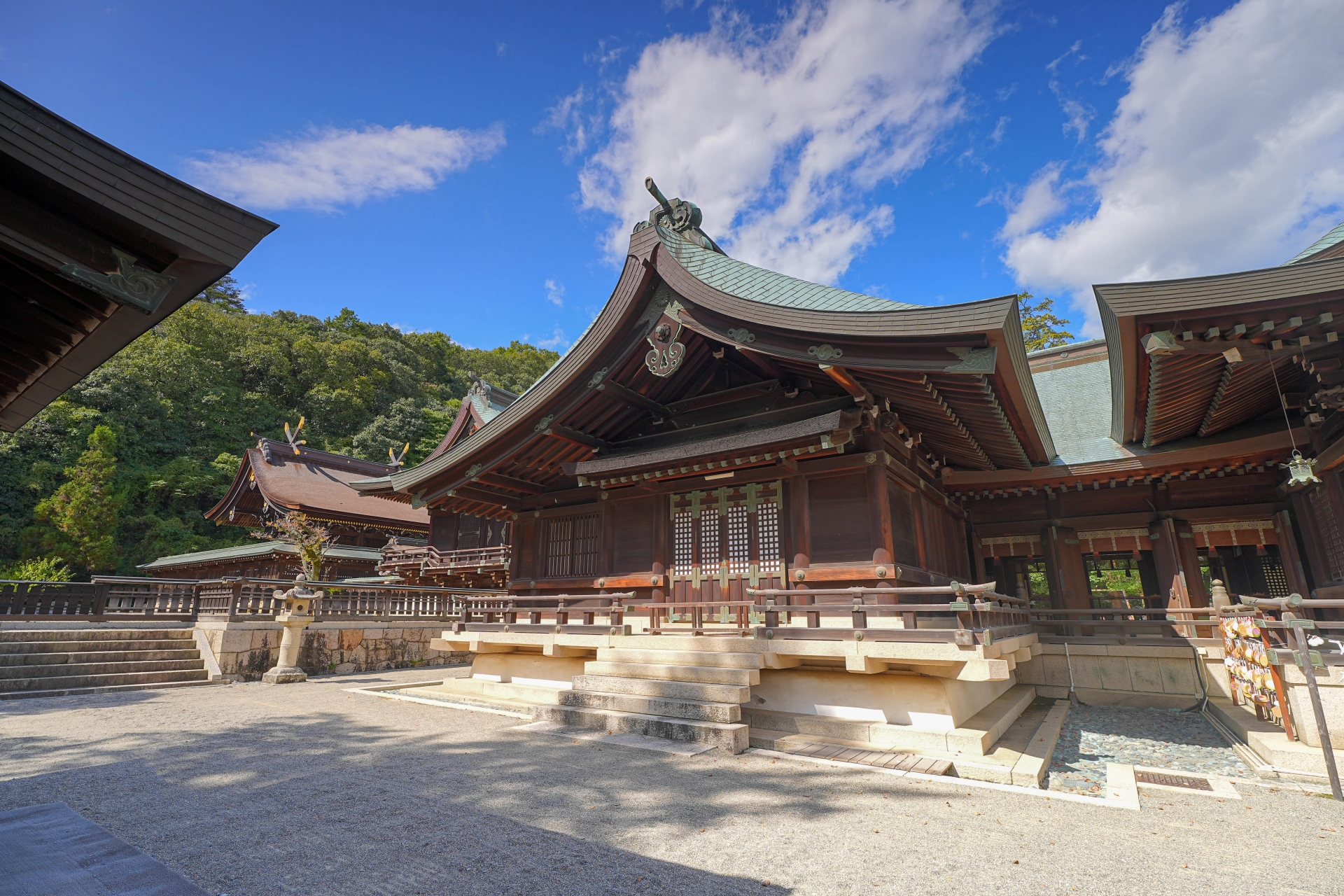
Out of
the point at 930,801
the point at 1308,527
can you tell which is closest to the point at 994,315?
the point at 930,801

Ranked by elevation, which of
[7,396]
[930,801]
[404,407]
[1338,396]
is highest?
[404,407]

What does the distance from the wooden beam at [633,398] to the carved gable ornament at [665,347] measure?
89 centimetres

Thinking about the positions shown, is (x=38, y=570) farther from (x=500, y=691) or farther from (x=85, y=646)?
(x=500, y=691)

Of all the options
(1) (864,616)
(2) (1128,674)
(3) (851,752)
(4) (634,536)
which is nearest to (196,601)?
(4) (634,536)

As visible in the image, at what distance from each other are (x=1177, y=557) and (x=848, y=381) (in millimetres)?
7759

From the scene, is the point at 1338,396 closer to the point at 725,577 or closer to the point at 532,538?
the point at 725,577

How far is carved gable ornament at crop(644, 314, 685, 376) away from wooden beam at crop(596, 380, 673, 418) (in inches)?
34.9

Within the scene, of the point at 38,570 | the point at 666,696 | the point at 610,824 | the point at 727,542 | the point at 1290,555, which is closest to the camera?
the point at 610,824

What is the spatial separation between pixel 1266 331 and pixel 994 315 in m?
2.58

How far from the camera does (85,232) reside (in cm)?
296

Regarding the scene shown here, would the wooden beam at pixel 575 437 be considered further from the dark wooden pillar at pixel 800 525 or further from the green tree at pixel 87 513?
the green tree at pixel 87 513

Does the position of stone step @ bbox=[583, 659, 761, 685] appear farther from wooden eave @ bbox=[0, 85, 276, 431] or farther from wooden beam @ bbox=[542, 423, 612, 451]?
wooden eave @ bbox=[0, 85, 276, 431]

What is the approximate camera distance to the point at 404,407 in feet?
150

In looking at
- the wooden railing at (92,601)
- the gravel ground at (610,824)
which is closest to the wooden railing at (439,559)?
the wooden railing at (92,601)
